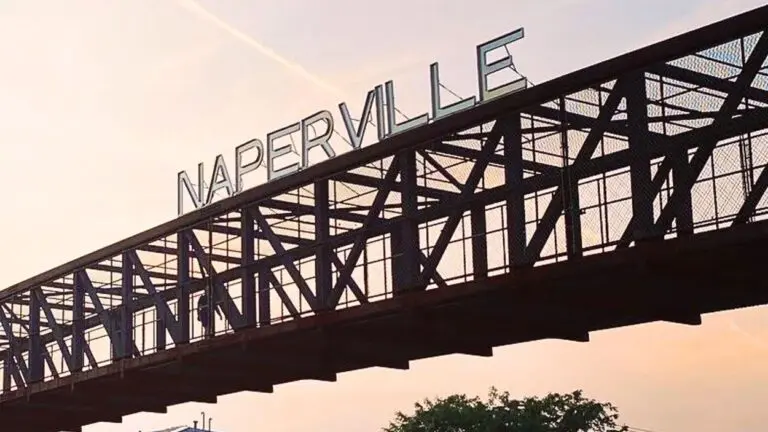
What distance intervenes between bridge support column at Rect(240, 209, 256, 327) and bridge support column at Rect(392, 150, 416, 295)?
7.51 meters

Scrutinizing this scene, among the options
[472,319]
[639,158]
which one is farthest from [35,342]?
[639,158]

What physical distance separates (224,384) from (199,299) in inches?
162

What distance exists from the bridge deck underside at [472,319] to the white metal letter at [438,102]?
6.60 meters

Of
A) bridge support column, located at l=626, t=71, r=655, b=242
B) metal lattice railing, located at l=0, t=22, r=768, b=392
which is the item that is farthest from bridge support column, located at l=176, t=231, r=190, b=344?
bridge support column, located at l=626, t=71, r=655, b=242

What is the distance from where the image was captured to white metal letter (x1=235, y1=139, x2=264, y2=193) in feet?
180

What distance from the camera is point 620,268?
35.3 m

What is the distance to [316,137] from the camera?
167ft

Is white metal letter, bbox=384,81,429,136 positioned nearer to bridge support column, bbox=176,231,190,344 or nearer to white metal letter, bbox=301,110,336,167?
white metal letter, bbox=301,110,336,167

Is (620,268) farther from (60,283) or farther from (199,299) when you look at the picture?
(60,283)

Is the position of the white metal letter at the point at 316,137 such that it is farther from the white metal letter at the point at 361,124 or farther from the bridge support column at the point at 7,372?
the bridge support column at the point at 7,372

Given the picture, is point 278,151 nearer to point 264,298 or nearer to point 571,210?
point 264,298

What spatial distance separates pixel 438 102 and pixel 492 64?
9.92 ft

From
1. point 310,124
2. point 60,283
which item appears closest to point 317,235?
point 310,124

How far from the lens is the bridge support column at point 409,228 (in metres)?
41.3
